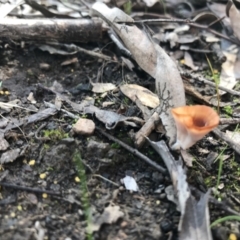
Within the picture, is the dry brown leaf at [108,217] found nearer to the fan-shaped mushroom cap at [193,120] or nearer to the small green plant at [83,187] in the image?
the small green plant at [83,187]

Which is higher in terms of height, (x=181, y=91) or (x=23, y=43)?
(x=181, y=91)

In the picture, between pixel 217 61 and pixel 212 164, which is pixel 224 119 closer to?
pixel 212 164

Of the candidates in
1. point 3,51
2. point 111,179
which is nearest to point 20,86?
point 3,51

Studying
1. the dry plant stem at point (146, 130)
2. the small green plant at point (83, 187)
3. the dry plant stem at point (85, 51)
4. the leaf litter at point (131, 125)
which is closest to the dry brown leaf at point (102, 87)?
the leaf litter at point (131, 125)

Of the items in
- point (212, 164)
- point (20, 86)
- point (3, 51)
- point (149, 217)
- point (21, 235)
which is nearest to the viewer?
point (21, 235)

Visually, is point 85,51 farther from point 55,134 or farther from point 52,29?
point 55,134

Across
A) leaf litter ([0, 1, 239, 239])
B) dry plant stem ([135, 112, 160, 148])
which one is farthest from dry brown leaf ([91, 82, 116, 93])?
dry plant stem ([135, 112, 160, 148])

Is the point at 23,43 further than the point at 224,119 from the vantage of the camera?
Yes
